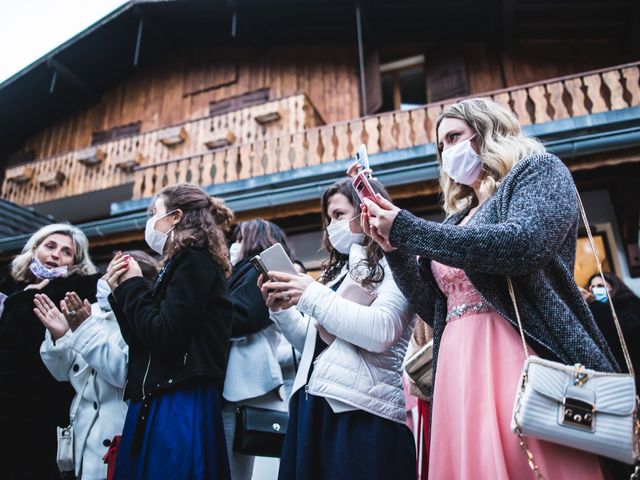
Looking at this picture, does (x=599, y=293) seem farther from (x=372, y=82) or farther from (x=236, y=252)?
(x=372, y=82)

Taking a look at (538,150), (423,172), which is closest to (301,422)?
(538,150)

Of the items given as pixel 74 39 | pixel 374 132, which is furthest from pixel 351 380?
pixel 74 39

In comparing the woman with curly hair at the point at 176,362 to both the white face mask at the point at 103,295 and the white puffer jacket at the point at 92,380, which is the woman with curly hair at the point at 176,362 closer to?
the white puffer jacket at the point at 92,380

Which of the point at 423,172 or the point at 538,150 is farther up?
the point at 423,172

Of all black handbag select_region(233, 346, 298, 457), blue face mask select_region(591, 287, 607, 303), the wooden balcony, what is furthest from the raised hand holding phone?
the wooden balcony

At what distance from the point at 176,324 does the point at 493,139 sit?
150 centimetres

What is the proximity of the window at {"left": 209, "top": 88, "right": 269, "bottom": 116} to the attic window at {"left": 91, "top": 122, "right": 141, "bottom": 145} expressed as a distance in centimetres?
238

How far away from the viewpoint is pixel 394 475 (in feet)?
6.02

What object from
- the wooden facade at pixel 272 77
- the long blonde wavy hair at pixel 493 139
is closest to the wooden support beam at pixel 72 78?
the wooden facade at pixel 272 77

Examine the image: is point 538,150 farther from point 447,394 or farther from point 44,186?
point 44,186

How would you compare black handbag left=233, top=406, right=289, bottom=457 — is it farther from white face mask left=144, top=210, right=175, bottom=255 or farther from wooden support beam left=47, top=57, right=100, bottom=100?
wooden support beam left=47, top=57, right=100, bottom=100

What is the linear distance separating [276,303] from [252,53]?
1239cm

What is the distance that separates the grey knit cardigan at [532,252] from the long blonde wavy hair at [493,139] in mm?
142

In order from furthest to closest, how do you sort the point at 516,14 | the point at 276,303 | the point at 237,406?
the point at 516,14 < the point at 237,406 < the point at 276,303
